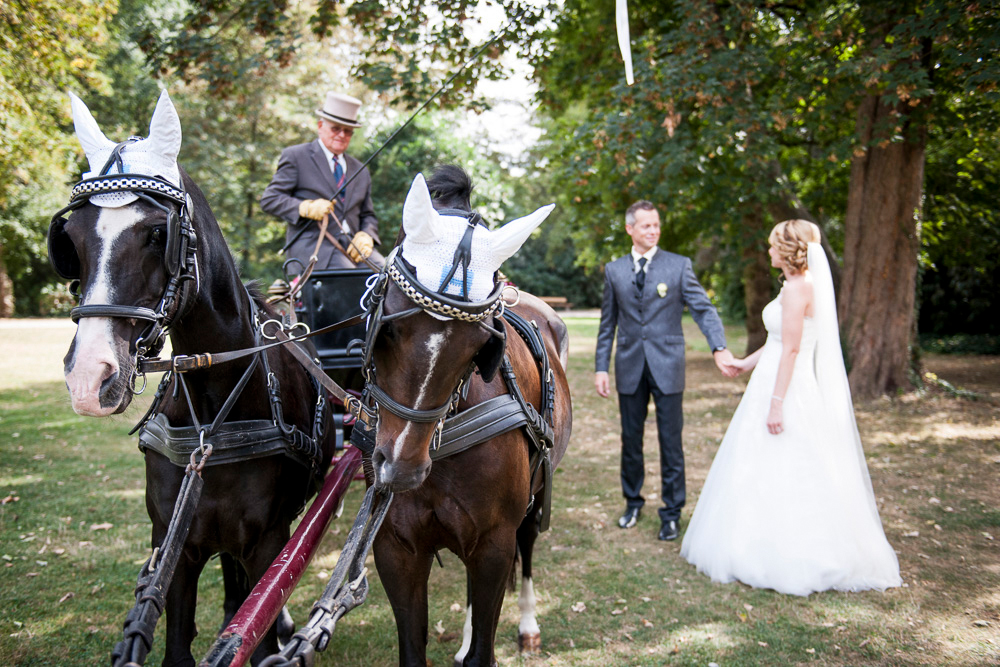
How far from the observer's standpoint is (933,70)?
8.28 meters

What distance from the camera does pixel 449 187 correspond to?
277 centimetres

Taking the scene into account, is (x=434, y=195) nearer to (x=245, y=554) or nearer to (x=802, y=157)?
(x=245, y=554)

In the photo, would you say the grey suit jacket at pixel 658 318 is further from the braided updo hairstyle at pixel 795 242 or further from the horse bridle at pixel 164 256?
the horse bridle at pixel 164 256

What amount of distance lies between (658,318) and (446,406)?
3691mm

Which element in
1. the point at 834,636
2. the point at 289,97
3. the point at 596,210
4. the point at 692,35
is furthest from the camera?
the point at 289,97

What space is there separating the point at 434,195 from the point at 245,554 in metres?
1.66

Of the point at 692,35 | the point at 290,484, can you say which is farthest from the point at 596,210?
the point at 290,484

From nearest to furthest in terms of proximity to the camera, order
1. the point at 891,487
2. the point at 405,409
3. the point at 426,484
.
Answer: the point at 405,409
the point at 426,484
the point at 891,487

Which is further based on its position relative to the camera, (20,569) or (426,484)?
(20,569)

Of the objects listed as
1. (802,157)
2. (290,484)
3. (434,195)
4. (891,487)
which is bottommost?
(891,487)

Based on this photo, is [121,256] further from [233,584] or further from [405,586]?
[233,584]

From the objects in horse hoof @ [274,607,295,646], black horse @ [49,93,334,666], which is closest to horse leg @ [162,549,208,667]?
black horse @ [49,93,334,666]

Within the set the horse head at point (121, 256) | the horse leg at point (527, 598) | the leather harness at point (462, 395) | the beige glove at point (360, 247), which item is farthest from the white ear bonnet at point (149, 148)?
the horse leg at point (527, 598)

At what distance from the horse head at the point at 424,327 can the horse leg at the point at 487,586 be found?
74 cm
